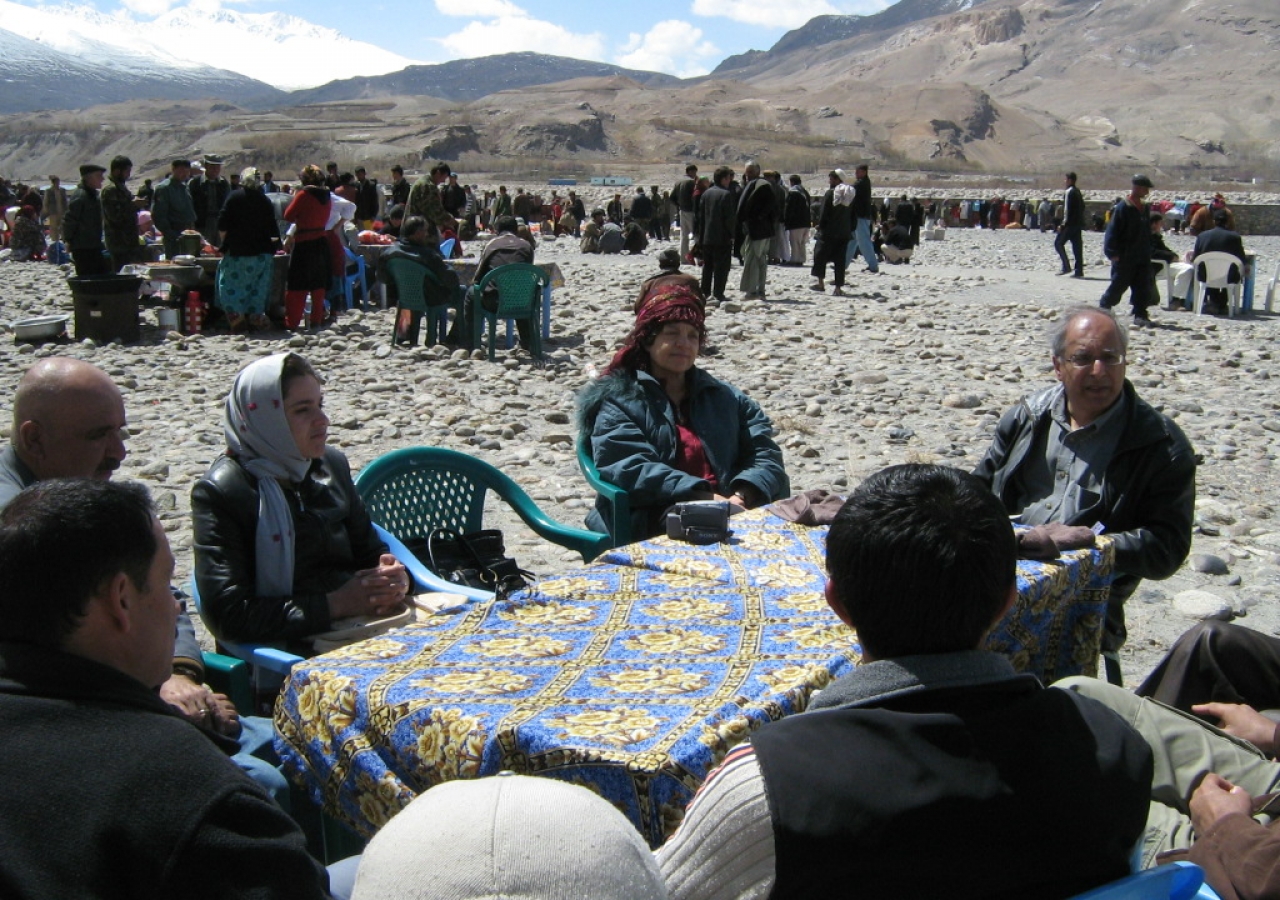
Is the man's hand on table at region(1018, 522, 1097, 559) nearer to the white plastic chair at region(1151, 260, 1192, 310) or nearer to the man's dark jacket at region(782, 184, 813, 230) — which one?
the white plastic chair at region(1151, 260, 1192, 310)

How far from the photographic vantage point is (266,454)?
3.21 metres

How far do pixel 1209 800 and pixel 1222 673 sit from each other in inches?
28.3

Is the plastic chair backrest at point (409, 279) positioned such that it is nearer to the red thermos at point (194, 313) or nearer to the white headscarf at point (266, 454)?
the red thermos at point (194, 313)

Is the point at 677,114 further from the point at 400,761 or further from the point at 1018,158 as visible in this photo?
the point at 400,761

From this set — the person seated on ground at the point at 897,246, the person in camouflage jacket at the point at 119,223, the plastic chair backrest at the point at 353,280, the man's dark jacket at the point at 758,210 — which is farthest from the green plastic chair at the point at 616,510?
the person seated on ground at the point at 897,246

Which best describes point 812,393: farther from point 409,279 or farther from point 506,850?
point 506,850

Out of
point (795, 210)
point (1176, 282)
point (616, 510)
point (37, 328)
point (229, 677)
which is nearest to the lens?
point (229, 677)

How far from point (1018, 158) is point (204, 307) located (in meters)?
145

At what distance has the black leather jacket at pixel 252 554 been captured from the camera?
3.05 meters

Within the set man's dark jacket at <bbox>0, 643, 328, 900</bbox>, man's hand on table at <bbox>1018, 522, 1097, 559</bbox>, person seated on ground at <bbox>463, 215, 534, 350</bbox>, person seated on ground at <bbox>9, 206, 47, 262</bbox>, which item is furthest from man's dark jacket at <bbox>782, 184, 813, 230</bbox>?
man's dark jacket at <bbox>0, 643, 328, 900</bbox>

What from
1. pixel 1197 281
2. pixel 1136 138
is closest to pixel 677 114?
pixel 1136 138

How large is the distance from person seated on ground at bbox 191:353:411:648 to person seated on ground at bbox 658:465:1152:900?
5.74 ft

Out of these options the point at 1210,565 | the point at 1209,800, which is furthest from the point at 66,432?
the point at 1210,565

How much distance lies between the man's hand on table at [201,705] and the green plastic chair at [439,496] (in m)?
1.34
